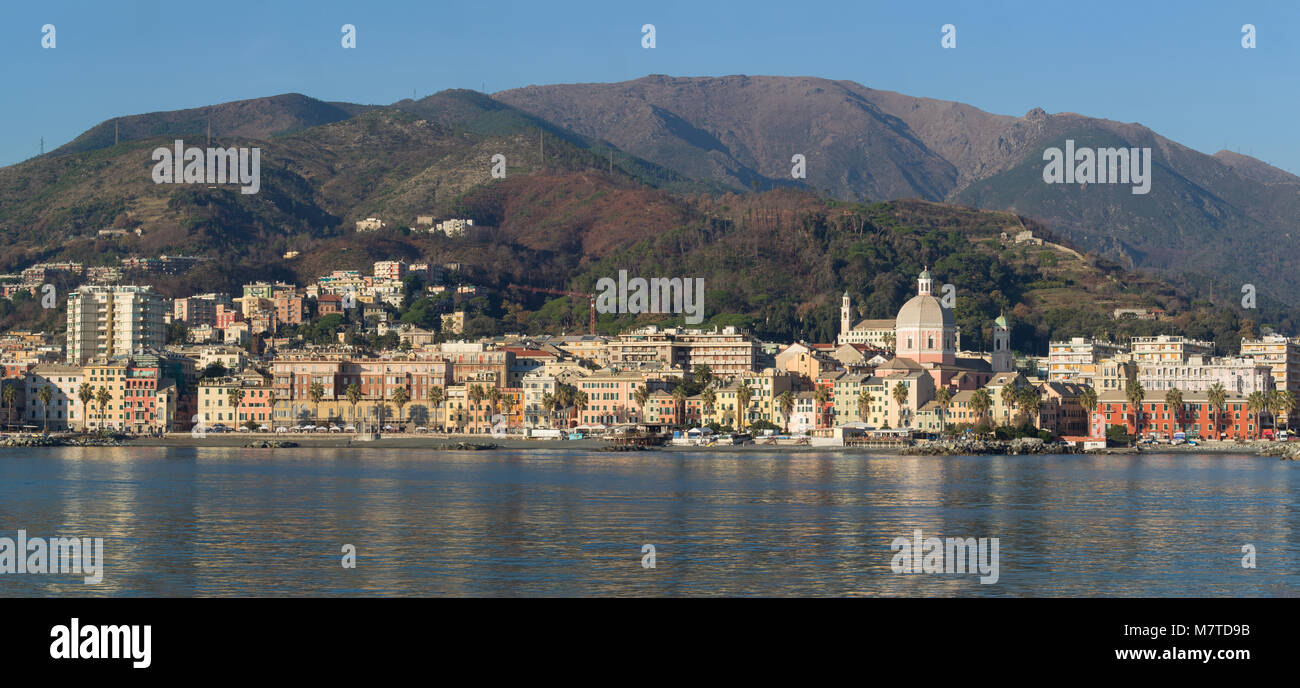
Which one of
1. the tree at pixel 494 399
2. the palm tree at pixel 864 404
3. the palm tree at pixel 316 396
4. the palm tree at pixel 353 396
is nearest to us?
the palm tree at pixel 864 404

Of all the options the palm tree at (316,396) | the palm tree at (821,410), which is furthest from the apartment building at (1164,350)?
the palm tree at (316,396)

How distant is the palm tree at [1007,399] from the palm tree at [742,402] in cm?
2232

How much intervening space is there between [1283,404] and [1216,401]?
539 centimetres

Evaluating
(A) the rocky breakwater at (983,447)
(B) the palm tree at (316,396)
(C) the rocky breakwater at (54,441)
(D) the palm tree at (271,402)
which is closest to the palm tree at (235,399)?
(D) the palm tree at (271,402)

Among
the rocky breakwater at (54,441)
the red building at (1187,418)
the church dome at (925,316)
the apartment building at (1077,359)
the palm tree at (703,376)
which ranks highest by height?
the church dome at (925,316)

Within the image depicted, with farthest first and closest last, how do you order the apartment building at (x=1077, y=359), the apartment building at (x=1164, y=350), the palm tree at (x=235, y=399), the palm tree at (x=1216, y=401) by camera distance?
the apartment building at (x=1077, y=359) → the apartment building at (x=1164, y=350) → the palm tree at (x=235, y=399) → the palm tree at (x=1216, y=401)

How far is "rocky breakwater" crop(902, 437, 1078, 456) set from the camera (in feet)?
385

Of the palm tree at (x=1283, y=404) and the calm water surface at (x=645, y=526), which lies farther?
the palm tree at (x=1283, y=404)

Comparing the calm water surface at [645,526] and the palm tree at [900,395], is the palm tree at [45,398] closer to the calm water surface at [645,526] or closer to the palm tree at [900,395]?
the calm water surface at [645,526]

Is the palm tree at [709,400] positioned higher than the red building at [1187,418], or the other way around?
the palm tree at [709,400]

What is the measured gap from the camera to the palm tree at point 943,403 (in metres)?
134

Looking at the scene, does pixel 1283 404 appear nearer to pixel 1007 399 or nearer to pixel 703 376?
pixel 1007 399

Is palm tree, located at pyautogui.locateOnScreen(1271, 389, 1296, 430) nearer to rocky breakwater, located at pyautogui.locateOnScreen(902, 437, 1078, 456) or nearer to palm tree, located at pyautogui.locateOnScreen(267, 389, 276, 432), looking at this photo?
rocky breakwater, located at pyautogui.locateOnScreen(902, 437, 1078, 456)
